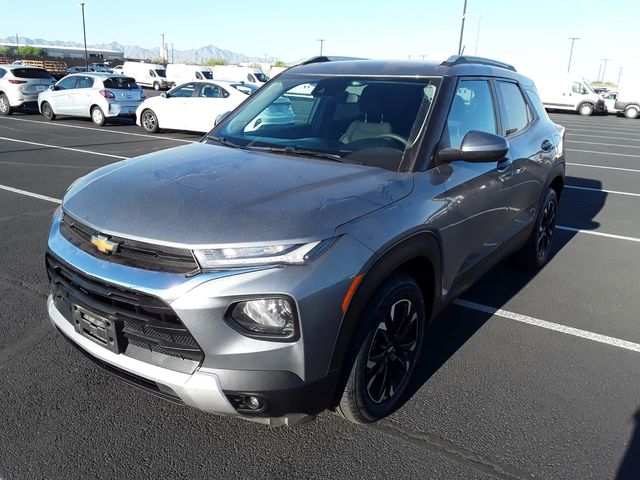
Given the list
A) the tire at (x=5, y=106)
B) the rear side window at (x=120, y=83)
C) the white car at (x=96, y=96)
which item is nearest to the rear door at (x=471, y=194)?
the white car at (x=96, y=96)

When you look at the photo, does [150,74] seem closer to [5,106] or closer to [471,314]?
[5,106]

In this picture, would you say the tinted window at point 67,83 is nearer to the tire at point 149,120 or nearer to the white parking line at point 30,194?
the tire at point 149,120

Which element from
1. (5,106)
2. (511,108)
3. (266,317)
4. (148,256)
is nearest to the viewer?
(266,317)

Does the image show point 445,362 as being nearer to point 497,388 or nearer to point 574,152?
point 497,388

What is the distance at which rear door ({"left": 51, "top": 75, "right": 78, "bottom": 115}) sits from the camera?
661 inches

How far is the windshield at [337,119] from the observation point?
3197 mm

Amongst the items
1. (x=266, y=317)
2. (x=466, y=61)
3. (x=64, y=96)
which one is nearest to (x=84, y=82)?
(x=64, y=96)

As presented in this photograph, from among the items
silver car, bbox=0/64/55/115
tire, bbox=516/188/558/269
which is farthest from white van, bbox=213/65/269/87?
tire, bbox=516/188/558/269

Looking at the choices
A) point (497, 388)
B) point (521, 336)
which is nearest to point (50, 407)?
point (497, 388)

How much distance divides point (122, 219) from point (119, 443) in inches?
43.2

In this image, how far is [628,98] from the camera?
3219cm

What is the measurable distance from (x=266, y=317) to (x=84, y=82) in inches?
661

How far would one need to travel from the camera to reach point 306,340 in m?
2.17

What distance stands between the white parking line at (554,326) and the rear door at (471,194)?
22.9 inches
